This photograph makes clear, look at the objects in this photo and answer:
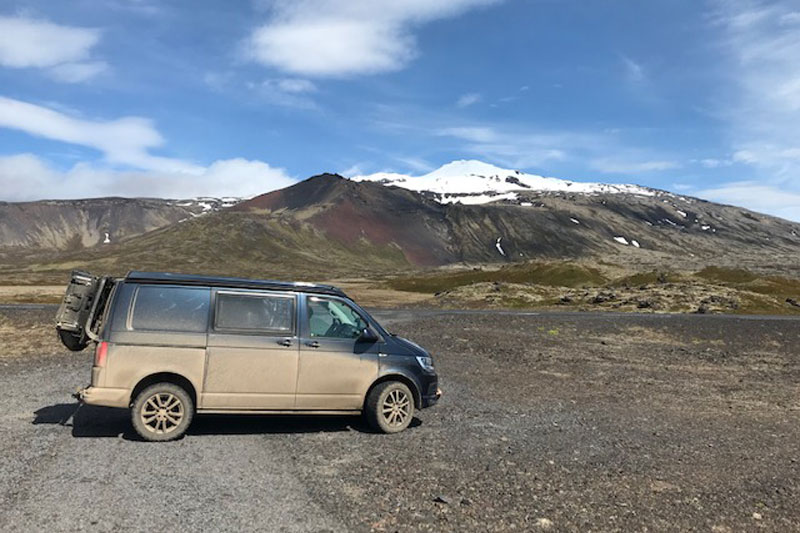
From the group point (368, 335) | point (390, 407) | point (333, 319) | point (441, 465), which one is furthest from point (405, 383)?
point (441, 465)

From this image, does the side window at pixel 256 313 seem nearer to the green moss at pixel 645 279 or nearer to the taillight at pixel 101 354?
the taillight at pixel 101 354

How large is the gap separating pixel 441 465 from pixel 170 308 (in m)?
5.30

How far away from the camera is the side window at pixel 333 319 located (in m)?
10.5

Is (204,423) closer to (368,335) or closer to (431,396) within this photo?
(368,335)

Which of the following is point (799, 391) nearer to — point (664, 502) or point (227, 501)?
point (664, 502)

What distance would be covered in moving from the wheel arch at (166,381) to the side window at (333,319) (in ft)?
7.39

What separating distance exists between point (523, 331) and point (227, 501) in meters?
25.8

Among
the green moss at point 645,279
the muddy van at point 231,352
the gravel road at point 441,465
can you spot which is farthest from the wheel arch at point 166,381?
the green moss at point 645,279

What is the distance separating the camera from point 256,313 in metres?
10.2

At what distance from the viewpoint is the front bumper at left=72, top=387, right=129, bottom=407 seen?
931cm

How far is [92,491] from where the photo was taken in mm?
7160

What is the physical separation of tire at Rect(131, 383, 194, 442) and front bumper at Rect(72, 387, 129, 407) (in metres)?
0.20

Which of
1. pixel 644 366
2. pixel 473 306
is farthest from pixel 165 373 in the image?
pixel 473 306

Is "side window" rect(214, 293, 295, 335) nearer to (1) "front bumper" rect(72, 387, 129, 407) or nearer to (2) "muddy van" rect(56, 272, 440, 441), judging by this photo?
(2) "muddy van" rect(56, 272, 440, 441)
